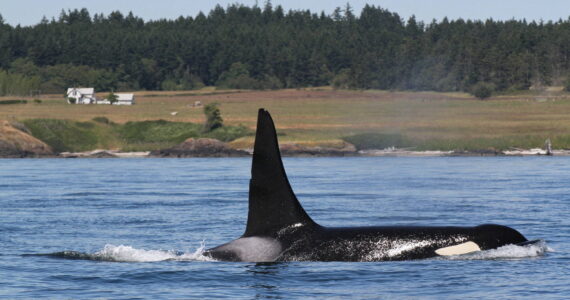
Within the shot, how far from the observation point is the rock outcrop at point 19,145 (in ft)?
366

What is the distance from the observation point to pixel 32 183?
5503 centimetres

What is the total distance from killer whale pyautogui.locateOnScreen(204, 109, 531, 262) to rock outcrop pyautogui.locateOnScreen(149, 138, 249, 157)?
298 feet

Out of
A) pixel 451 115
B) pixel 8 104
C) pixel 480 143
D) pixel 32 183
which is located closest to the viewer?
pixel 32 183

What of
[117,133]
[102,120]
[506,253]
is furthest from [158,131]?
[506,253]

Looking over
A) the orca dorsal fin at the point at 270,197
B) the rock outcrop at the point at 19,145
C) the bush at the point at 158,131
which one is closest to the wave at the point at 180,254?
the orca dorsal fin at the point at 270,197

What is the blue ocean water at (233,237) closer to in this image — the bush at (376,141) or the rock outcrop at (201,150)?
the rock outcrop at (201,150)

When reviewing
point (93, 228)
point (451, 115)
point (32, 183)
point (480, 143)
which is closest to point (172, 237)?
point (93, 228)

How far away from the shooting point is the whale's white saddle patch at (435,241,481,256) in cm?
1839

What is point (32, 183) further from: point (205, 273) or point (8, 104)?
point (8, 104)

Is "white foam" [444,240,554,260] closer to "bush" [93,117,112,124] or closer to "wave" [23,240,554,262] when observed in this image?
"wave" [23,240,554,262]

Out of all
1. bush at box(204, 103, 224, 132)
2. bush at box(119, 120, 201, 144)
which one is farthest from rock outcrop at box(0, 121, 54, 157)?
bush at box(204, 103, 224, 132)

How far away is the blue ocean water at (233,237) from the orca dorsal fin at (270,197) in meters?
0.76

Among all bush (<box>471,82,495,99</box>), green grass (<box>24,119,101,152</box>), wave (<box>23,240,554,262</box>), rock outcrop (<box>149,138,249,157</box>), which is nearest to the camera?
wave (<box>23,240,554,262</box>)

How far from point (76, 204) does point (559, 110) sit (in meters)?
115
